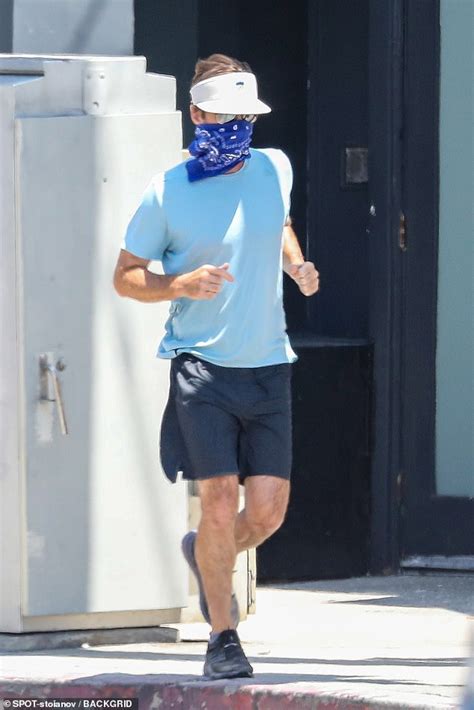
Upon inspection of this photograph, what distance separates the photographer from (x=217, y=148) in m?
5.27

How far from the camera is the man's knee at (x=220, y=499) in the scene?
5.25 m

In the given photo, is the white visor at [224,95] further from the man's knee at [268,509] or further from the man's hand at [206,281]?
the man's knee at [268,509]

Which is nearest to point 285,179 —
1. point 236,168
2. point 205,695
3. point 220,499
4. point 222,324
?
point 236,168

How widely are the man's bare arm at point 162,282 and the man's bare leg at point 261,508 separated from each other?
2.09ft

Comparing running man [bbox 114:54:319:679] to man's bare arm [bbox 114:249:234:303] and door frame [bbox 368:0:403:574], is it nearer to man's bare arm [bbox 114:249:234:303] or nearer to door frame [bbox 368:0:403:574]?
man's bare arm [bbox 114:249:234:303]

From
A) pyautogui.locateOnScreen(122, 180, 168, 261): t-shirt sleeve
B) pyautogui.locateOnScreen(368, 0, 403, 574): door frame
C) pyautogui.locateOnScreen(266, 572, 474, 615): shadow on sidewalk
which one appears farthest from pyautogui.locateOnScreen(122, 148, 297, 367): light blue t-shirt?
pyautogui.locateOnScreen(368, 0, 403, 574): door frame

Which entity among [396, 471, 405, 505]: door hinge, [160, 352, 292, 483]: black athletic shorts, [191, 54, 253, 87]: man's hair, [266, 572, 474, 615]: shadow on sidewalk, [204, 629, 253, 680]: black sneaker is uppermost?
[191, 54, 253, 87]: man's hair

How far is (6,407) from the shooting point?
6.05 meters

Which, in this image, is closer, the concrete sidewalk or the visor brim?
the concrete sidewalk

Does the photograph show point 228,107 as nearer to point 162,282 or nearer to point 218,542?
point 162,282

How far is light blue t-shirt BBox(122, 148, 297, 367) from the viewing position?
17.2 ft

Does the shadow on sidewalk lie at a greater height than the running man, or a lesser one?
lesser

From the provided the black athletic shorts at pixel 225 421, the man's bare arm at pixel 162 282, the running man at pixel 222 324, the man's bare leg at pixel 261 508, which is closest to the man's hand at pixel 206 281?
the man's bare arm at pixel 162 282

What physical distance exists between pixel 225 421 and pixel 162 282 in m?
0.47
